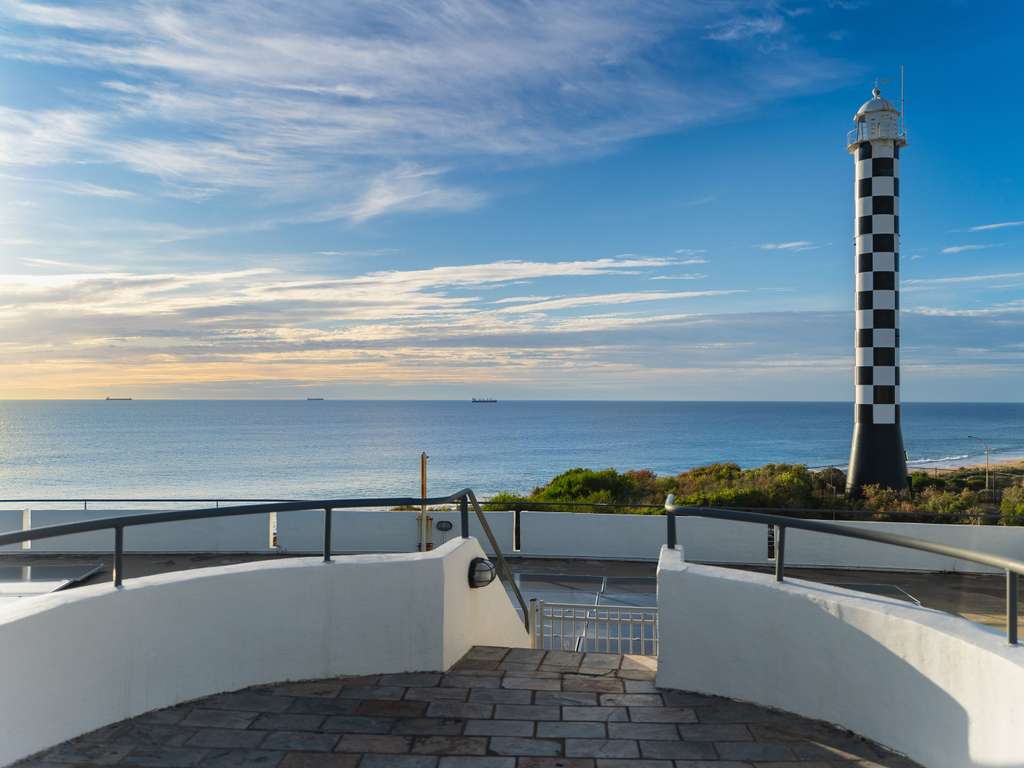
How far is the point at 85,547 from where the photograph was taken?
41.4ft

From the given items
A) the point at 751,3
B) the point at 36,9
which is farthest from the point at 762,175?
the point at 36,9

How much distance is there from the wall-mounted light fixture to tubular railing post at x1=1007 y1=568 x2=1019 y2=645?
277 cm

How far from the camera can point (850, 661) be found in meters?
3.37

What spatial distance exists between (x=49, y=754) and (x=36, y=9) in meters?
9.27

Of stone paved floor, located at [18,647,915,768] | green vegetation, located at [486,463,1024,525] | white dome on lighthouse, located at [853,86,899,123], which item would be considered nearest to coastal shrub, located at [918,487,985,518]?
green vegetation, located at [486,463,1024,525]

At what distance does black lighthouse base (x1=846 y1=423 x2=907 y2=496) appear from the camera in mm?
14508

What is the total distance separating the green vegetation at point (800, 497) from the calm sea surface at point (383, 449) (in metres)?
27.8

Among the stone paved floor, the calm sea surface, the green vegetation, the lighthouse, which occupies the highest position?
the lighthouse

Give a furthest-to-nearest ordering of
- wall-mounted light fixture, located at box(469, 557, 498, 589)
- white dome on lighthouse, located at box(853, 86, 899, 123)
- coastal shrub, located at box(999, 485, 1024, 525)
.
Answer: white dome on lighthouse, located at box(853, 86, 899, 123) < coastal shrub, located at box(999, 485, 1024, 525) < wall-mounted light fixture, located at box(469, 557, 498, 589)

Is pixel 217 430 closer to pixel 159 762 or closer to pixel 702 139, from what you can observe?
pixel 702 139

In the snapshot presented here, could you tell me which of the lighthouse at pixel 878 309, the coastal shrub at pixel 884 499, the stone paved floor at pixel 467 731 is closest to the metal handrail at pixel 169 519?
the stone paved floor at pixel 467 731

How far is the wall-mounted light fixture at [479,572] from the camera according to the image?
471 centimetres

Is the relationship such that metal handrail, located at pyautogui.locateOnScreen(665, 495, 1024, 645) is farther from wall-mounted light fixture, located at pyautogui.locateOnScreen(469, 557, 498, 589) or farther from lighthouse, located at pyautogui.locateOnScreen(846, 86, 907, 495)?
lighthouse, located at pyautogui.locateOnScreen(846, 86, 907, 495)

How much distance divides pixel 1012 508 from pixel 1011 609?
41.5 feet
